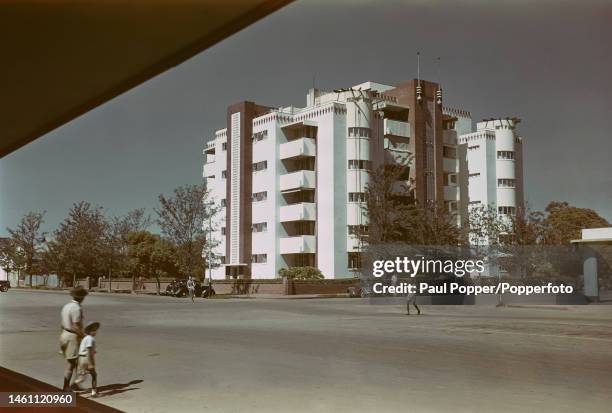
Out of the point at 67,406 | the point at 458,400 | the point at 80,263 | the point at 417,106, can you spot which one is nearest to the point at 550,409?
the point at 458,400

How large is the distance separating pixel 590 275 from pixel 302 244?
20.8 metres

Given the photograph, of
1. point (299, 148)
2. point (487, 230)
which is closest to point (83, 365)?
point (487, 230)

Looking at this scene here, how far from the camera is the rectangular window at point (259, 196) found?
5091 centimetres

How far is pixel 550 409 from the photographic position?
7703mm

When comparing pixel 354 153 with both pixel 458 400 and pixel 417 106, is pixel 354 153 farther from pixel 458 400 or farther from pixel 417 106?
pixel 458 400

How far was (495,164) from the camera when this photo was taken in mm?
54094

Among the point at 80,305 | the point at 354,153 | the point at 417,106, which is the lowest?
the point at 80,305

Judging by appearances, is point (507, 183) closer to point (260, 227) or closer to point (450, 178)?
point (450, 178)

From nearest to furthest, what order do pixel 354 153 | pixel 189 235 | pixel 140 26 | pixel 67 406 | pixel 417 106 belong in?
pixel 140 26 → pixel 67 406 → pixel 189 235 → pixel 354 153 → pixel 417 106

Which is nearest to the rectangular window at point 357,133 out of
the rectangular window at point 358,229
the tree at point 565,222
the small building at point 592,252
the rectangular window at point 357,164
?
the rectangular window at point 357,164

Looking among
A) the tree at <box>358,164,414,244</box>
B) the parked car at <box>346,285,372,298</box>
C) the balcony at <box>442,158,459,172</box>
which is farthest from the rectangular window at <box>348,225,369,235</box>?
the balcony at <box>442,158,459,172</box>

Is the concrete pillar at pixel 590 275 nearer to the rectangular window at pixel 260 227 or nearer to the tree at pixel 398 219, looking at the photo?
the tree at pixel 398 219

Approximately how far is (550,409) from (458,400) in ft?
3.57

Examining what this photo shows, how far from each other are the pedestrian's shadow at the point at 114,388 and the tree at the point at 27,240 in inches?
1544
